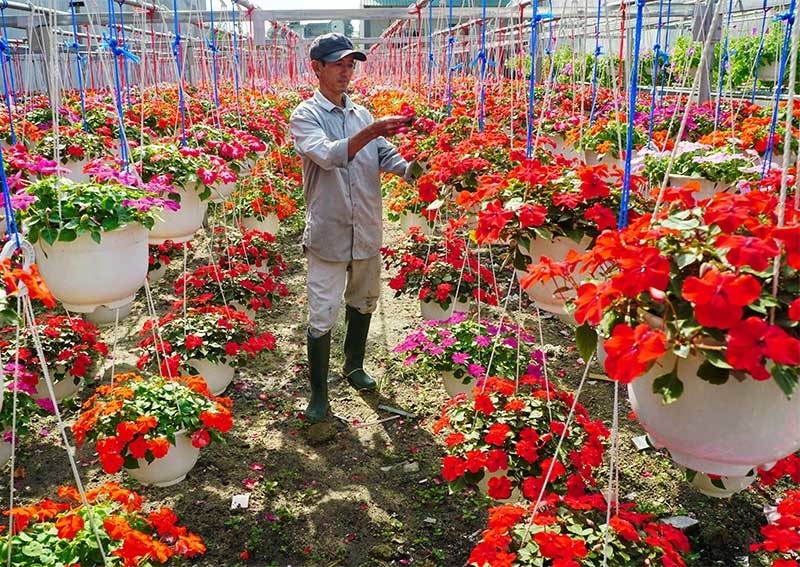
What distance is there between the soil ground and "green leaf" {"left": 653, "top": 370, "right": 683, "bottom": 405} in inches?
61.4

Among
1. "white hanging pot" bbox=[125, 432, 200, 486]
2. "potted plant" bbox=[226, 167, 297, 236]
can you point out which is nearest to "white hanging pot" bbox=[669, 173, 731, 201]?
"white hanging pot" bbox=[125, 432, 200, 486]

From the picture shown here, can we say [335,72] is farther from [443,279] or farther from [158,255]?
[158,255]

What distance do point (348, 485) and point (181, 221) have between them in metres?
1.36

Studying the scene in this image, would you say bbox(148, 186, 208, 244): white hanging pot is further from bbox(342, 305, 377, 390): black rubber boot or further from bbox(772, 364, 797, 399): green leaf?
bbox(772, 364, 797, 399): green leaf

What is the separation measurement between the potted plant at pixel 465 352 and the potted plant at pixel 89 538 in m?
1.45

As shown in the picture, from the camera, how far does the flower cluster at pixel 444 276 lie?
3984mm

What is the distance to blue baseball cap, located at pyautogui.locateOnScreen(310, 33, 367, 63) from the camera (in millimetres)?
2977

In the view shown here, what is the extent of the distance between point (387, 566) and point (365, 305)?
4.75 ft

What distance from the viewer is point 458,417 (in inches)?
93.9

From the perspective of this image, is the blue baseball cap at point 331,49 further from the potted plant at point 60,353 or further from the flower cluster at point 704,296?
the flower cluster at point 704,296

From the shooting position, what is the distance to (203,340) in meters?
3.43

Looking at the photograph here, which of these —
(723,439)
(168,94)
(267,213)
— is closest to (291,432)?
(723,439)

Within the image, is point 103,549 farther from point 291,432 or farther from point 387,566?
point 291,432

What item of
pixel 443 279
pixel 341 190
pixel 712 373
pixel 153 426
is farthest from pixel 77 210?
pixel 443 279
